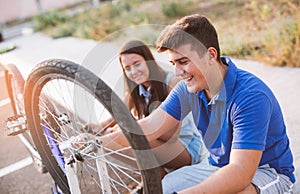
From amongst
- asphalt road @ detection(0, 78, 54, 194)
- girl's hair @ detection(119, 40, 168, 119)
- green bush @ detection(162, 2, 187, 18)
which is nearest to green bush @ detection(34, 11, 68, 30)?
green bush @ detection(162, 2, 187, 18)

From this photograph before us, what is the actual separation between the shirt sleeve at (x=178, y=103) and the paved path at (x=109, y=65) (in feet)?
2.69

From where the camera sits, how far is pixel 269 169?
1.90 meters

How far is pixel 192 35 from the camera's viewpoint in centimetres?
182

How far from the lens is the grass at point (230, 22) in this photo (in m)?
4.65

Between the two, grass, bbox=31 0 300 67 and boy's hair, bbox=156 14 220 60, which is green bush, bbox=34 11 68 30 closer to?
grass, bbox=31 0 300 67

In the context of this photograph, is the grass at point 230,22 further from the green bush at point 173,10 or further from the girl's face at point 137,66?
the girl's face at point 137,66

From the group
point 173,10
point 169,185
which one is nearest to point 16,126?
point 169,185

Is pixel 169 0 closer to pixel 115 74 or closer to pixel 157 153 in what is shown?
pixel 115 74

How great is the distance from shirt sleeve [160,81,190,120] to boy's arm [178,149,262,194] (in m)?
0.54

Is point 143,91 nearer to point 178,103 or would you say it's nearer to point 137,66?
point 137,66

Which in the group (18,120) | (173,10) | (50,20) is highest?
(50,20)

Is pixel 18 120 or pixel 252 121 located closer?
pixel 252 121

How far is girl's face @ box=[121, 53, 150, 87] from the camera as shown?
9.23ft

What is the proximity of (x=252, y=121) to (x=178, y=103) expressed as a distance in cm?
56
